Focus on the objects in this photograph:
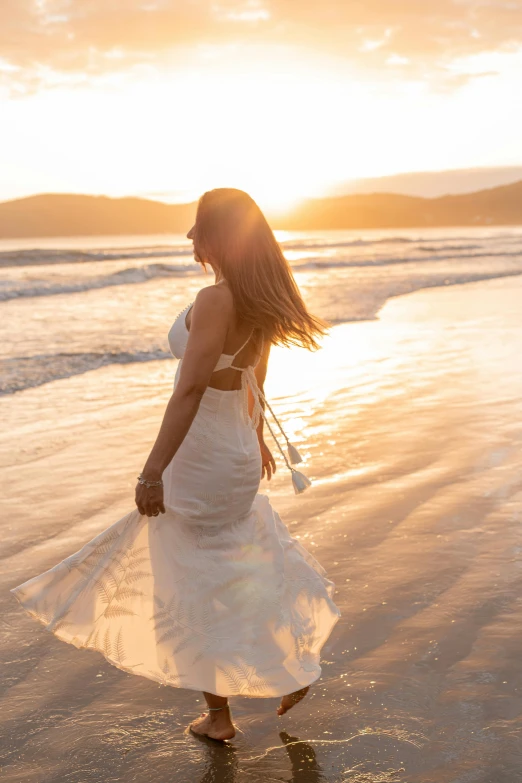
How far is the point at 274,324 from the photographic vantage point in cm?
288

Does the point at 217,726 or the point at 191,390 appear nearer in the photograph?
the point at 191,390

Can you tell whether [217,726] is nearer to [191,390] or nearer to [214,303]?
[191,390]

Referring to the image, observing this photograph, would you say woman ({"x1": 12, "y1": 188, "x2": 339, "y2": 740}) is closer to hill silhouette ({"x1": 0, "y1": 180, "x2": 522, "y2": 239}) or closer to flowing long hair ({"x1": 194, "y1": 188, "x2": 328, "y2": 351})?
flowing long hair ({"x1": 194, "y1": 188, "x2": 328, "y2": 351})

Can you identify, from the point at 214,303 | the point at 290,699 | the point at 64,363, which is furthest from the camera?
the point at 64,363

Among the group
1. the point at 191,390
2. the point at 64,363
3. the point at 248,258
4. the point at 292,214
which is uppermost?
the point at 292,214

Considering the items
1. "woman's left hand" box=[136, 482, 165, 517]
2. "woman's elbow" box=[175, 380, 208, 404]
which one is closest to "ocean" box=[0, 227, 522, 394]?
"woman's left hand" box=[136, 482, 165, 517]

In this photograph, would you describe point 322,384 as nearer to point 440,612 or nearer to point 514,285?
point 440,612

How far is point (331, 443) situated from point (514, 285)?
16.7 m

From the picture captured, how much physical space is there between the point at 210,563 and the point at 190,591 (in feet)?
Answer: 0.40

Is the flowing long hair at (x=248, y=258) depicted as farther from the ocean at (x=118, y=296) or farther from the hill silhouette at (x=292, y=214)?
the hill silhouette at (x=292, y=214)

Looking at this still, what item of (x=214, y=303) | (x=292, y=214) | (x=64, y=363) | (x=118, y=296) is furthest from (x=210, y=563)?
(x=292, y=214)

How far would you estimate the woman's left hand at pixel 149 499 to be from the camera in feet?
9.24

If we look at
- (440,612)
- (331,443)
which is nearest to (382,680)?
(440,612)

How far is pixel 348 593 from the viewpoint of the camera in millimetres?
4027
